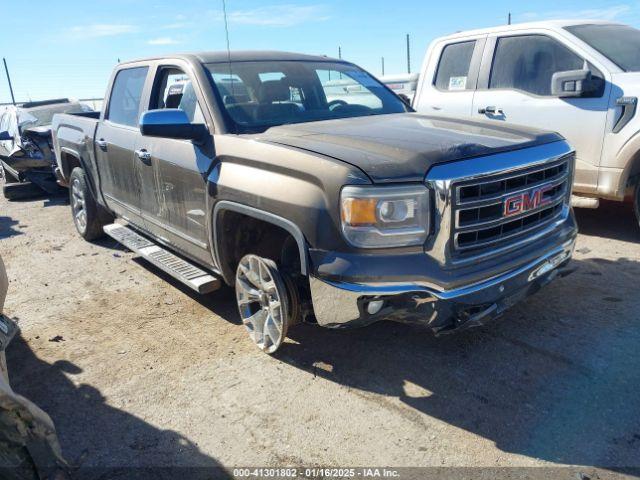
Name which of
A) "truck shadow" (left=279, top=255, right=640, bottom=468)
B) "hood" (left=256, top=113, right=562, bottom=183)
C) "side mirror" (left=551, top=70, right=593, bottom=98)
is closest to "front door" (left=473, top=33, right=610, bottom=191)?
"side mirror" (left=551, top=70, right=593, bottom=98)

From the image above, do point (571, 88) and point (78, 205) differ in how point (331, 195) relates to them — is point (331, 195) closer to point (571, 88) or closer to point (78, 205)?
point (571, 88)

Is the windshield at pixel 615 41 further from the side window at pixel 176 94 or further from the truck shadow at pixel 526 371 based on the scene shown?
the side window at pixel 176 94

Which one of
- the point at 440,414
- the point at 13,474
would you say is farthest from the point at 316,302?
the point at 13,474

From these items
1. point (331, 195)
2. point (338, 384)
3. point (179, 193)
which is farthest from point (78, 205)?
point (331, 195)

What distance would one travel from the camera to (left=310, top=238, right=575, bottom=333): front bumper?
103 inches

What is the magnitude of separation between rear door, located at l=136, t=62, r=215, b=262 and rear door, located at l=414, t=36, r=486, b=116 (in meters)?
2.94

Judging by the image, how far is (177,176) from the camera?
3.85m

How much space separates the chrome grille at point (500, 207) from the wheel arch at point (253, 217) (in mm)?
776

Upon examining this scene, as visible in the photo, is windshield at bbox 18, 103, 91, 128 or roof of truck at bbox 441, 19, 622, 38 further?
windshield at bbox 18, 103, 91, 128

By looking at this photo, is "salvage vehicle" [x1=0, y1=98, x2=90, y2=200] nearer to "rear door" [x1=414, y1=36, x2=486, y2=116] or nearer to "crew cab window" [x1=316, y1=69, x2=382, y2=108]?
"crew cab window" [x1=316, y1=69, x2=382, y2=108]

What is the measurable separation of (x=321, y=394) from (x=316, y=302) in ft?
2.08

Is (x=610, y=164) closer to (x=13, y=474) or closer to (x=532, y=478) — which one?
(x=532, y=478)

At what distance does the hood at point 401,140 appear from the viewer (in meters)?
2.62

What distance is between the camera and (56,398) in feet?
10.5
